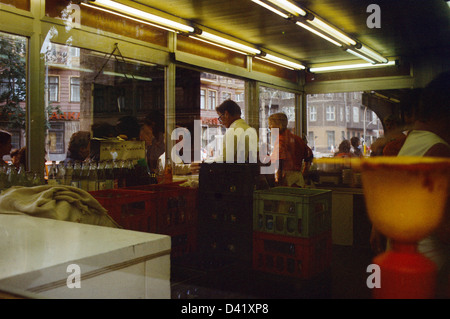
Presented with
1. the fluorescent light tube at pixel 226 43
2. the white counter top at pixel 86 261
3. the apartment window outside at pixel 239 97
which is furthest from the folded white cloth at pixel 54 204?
the fluorescent light tube at pixel 226 43

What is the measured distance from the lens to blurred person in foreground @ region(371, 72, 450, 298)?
29.5 inches

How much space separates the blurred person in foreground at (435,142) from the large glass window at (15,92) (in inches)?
101

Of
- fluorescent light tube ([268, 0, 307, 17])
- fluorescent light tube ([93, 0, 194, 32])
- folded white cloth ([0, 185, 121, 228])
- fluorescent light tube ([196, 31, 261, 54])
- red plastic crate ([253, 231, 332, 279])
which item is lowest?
red plastic crate ([253, 231, 332, 279])

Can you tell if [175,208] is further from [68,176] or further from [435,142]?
[435,142]

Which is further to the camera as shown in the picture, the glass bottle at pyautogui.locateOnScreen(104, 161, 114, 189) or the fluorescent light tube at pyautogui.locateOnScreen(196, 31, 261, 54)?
the fluorescent light tube at pyautogui.locateOnScreen(196, 31, 261, 54)

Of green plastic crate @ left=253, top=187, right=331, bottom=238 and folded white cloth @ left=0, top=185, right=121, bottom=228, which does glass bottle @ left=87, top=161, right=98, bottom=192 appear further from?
green plastic crate @ left=253, top=187, right=331, bottom=238

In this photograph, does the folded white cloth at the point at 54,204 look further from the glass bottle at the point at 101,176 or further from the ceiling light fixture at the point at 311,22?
the ceiling light fixture at the point at 311,22

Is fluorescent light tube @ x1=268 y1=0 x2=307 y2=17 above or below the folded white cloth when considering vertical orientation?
above

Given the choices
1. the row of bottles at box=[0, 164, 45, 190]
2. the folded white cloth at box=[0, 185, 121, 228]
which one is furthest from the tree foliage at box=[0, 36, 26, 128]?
the folded white cloth at box=[0, 185, 121, 228]

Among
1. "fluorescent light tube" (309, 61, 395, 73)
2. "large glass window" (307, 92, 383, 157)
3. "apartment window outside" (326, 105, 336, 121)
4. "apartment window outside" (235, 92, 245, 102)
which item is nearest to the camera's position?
"large glass window" (307, 92, 383, 157)

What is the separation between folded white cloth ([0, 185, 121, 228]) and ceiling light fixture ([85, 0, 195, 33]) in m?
2.10
